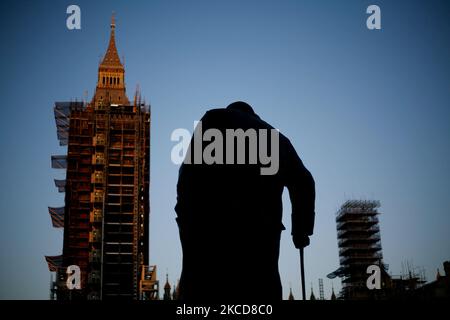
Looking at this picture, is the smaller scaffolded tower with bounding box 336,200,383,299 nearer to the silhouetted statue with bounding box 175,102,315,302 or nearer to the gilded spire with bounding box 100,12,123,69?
the gilded spire with bounding box 100,12,123,69

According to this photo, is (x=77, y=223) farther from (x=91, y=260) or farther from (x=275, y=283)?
(x=275, y=283)

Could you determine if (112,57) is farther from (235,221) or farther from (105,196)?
(235,221)

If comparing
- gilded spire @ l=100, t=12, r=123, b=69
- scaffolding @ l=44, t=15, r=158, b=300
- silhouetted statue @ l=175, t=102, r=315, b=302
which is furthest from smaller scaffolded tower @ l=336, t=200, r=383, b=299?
silhouetted statue @ l=175, t=102, r=315, b=302

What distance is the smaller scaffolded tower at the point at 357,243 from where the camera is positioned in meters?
61.5

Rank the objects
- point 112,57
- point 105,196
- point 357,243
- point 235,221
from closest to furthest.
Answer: point 235,221 < point 105,196 < point 357,243 < point 112,57

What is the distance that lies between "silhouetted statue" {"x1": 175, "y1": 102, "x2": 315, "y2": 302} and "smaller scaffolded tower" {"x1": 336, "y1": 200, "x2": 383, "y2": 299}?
5857 centimetres

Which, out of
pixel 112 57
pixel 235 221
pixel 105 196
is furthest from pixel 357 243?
pixel 235 221

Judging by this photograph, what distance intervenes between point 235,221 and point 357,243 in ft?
203

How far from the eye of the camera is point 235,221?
4.21 meters

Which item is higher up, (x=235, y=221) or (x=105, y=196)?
(x=105, y=196)

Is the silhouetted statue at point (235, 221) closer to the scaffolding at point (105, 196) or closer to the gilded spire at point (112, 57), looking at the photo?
the scaffolding at point (105, 196)

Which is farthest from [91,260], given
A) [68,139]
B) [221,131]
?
[221,131]

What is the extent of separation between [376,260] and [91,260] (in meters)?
31.8

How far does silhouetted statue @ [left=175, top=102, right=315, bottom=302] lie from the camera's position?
162 inches
